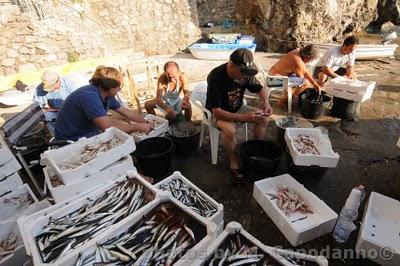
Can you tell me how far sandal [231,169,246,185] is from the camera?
3977 millimetres

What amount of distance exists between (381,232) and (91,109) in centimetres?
378

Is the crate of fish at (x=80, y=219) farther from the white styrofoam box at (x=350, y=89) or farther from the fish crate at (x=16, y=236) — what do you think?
the white styrofoam box at (x=350, y=89)

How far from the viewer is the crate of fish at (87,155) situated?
2606 mm

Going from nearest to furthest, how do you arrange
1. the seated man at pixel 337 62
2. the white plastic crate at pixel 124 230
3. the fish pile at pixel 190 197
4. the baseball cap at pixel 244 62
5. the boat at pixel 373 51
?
the white plastic crate at pixel 124 230
the fish pile at pixel 190 197
the baseball cap at pixel 244 62
the seated man at pixel 337 62
the boat at pixel 373 51

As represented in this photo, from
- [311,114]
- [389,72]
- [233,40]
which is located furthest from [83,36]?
[389,72]

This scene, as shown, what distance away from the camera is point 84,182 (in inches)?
105

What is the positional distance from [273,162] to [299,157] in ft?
1.18

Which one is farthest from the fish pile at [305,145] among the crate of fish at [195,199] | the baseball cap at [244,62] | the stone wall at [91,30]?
the stone wall at [91,30]

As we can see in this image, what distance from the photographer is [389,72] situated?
8.05m

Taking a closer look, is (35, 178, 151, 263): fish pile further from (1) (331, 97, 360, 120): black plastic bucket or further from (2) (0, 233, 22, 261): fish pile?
(1) (331, 97, 360, 120): black plastic bucket

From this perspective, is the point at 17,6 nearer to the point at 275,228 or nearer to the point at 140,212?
the point at 140,212

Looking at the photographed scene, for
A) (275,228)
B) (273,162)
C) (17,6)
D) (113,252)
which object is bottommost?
(275,228)

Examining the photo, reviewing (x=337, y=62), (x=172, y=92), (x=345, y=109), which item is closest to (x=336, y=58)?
(x=337, y=62)

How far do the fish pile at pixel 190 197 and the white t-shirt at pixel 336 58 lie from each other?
4.85 metres
